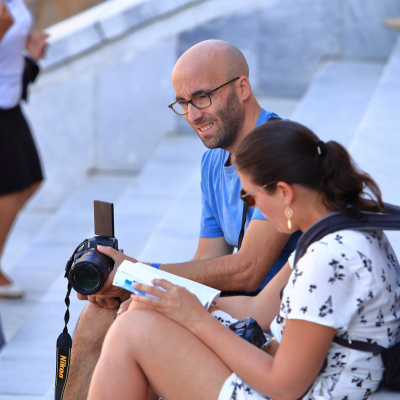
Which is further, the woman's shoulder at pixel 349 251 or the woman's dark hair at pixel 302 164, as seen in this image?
the woman's dark hair at pixel 302 164

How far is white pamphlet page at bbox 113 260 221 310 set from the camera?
6.73 feet

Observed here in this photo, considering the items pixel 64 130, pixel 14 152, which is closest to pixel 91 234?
pixel 14 152

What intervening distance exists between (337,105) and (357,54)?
1.37 meters

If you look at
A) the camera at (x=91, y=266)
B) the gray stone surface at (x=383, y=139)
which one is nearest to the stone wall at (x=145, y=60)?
the gray stone surface at (x=383, y=139)

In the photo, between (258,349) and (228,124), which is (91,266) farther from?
(228,124)

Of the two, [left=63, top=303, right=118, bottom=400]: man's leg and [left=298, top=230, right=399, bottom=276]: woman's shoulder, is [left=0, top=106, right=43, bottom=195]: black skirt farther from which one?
[left=298, top=230, right=399, bottom=276]: woman's shoulder

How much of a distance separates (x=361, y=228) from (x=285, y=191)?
23 centimetres

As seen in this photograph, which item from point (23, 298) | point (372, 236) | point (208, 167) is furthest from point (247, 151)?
point (23, 298)

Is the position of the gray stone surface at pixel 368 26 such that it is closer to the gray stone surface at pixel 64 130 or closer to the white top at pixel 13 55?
the gray stone surface at pixel 64 130

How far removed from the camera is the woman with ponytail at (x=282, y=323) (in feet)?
5.95

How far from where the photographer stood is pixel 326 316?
1756mm

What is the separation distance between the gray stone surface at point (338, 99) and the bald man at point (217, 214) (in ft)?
7.99

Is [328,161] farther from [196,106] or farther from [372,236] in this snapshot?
[196,106]

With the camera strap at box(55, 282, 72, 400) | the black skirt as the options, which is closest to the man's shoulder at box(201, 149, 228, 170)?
the camera strap at box(55, 282, 72, 400)
